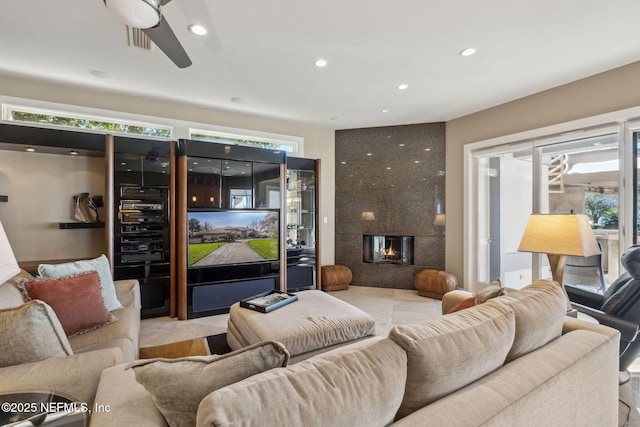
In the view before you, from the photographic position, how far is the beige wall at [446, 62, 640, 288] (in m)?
2.89

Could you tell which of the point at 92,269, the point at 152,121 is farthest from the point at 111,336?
the point at 152,121

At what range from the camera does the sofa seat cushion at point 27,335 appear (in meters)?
1.14

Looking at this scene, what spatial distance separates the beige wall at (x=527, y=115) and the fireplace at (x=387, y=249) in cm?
62

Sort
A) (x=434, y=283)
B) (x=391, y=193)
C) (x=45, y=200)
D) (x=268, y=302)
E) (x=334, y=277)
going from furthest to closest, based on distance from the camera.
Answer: (x=391, y=193) → (x=334, y=277) → (x=434, y=283) → (x=45, y=200) → (x=268, y=302)

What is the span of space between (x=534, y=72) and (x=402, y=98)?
1.37m

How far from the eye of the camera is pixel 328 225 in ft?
17.1

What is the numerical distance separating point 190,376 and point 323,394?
38cm

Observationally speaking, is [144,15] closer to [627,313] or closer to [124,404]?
[124,404]

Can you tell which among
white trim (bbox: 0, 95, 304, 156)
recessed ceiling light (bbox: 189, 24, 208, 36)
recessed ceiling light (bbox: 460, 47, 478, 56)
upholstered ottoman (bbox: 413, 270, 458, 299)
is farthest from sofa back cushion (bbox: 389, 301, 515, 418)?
white trim (bbox: 0, 95, 304, 156)

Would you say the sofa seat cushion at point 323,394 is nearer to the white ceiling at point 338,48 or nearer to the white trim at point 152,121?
the white ceiling at point 338,48

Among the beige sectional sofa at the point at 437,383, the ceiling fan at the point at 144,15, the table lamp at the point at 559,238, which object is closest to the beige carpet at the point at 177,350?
the beige sectional sofa at the point at 437,383

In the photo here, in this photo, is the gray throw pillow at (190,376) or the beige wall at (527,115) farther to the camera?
the beige wall at (527,115)

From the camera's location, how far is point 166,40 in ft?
5.97

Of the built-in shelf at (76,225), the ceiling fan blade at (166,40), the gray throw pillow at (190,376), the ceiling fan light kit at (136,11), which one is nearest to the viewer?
the gray throw pillow at (190,376)
